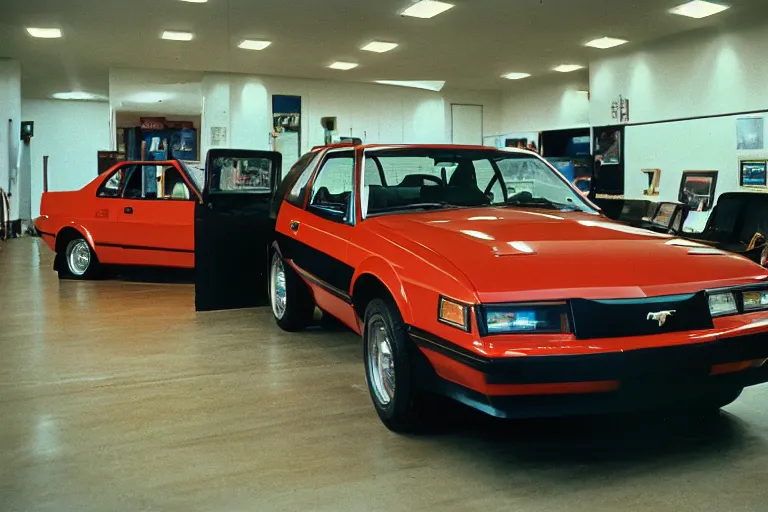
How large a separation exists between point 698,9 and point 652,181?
2267mm

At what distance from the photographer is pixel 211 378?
4145mm

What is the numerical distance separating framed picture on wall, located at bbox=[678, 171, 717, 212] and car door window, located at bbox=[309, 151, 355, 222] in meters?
5.67

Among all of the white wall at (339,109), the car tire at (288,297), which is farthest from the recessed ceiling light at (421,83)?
the car tire at (288,297)

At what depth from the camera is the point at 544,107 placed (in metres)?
17.5

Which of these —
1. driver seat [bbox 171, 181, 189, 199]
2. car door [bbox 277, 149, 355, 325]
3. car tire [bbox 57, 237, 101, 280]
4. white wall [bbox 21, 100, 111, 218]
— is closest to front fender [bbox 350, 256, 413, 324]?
car door [bbox 277, 149, 355, 325]

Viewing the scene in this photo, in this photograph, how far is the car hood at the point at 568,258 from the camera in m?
2.59

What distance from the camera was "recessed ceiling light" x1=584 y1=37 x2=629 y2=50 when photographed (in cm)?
1160

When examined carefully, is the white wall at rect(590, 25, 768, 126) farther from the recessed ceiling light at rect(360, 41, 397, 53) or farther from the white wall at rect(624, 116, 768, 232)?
the recessed ceiling light at rect(360, 41, 397, 53)

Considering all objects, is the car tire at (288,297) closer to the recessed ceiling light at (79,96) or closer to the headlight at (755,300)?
the headlight at (755,300)

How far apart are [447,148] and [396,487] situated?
6.98 ft

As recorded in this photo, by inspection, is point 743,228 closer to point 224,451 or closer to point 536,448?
point 536,448

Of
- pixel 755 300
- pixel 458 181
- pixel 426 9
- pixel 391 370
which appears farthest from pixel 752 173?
pixel 391 370

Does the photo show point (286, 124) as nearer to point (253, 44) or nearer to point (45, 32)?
point (253, 44)

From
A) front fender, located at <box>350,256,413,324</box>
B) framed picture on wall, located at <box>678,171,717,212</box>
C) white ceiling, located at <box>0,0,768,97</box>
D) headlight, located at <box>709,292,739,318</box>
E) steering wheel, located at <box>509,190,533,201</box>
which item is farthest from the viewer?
white ceiling, located at <box>0,0,768,97</box>
